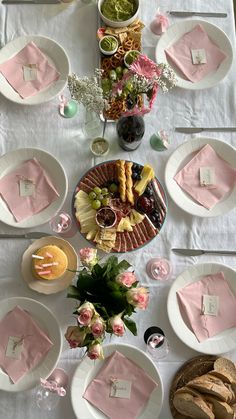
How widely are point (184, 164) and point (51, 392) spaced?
1.05 metres

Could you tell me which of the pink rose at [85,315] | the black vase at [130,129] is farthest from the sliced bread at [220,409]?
the black vase at [130,129]

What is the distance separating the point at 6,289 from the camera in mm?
1893

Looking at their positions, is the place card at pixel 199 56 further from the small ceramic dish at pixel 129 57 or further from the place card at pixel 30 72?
the place card at pixel 30 72

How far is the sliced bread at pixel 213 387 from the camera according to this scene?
63.8 inches

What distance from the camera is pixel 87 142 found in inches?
82.4

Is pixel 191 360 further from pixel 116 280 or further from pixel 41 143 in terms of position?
pixel 41 143

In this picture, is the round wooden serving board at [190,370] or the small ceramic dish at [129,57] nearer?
the round wooden serving board at [190,370]

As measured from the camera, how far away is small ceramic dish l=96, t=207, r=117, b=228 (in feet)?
6.26

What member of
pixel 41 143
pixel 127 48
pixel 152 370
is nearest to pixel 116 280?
pixel 152 370

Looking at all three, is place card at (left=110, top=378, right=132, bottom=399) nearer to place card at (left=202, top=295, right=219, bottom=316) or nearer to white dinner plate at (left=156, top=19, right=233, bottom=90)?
place card at (left=202, top=295, right=219, bottom=316)

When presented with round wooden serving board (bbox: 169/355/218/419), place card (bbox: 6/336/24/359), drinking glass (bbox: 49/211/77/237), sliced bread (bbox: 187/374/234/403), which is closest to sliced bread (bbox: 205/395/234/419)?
sliced bread (bbox: 187/374/234/403)

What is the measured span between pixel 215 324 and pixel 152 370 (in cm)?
30

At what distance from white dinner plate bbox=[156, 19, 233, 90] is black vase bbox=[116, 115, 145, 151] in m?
0.34

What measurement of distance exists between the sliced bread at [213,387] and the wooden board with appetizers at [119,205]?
0.55m
